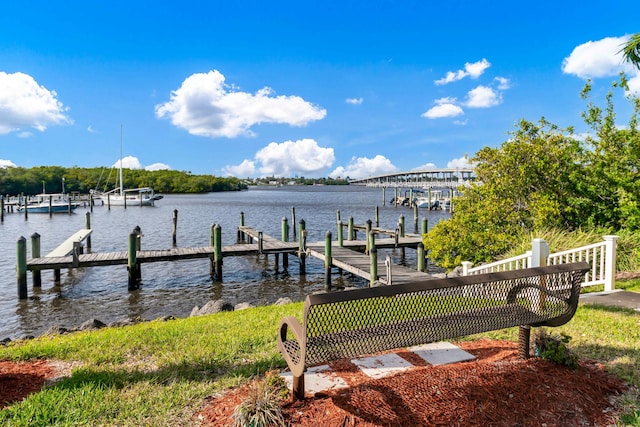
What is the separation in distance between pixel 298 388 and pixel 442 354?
6.43ft

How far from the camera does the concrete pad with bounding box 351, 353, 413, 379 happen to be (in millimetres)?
3742

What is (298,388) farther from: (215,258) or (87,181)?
(87,181)

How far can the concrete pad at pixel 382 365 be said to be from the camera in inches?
147

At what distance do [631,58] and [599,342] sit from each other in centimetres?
933

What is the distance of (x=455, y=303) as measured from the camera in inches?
138

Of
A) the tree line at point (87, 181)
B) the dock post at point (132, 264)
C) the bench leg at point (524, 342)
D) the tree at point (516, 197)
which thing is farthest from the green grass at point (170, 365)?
the tree line at point (87, 181)

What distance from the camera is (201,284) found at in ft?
54.4

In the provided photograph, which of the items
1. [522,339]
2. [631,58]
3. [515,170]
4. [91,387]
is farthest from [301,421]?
[631,58]

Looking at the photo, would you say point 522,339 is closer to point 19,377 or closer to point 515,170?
point 19,377

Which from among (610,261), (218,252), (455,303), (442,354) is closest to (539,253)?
(442,354)

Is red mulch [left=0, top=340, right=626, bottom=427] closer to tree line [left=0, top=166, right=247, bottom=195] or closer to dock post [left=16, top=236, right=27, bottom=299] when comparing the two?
dock post [left=16, top=236, right=27, bottom=299]

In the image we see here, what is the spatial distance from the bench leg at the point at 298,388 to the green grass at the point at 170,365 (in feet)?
2.73

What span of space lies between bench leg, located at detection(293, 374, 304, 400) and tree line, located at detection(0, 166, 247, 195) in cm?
8440

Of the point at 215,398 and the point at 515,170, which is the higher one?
the point at 515,170
